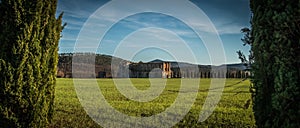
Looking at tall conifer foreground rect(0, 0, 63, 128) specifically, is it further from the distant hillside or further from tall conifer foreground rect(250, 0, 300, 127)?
the distant hillside

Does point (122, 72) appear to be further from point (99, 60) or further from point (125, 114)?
point (125, 114)

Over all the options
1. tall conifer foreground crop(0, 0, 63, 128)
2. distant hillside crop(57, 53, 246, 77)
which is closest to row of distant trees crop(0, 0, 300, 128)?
tall conifer foreground crop(0, 0, 63, 128)

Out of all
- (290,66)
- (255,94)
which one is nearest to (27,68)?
(255,94)

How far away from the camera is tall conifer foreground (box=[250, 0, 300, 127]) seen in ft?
9.67

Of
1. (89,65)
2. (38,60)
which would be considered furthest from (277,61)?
(89,65)

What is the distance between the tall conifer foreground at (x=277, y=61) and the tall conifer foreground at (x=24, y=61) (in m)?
4.04

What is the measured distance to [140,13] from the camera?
29.2 ft

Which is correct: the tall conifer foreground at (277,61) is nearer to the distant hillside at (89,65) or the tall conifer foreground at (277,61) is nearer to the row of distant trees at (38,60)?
the row of distant trees at (38,60)

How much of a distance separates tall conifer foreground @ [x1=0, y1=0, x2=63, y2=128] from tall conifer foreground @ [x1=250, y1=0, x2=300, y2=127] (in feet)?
13.3

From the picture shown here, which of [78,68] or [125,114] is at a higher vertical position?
[78,68]

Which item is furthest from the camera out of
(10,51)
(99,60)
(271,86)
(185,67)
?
(99,60)

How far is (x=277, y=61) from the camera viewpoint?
3.07 metres

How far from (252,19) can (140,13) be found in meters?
5.63

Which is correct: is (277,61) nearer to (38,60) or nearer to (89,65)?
(38,60)
